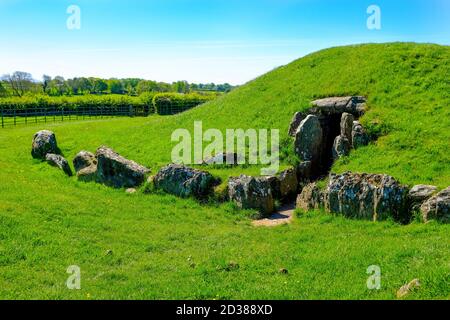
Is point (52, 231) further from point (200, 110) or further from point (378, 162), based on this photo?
point (200, 110)

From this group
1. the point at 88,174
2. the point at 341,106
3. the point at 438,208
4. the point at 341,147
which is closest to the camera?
the point at 438,208

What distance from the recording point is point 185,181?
81.0 ft

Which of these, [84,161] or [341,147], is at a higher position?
[341,147]

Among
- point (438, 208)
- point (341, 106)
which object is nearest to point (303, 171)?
point (341, 106)

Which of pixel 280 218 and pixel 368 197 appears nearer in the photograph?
pixel 368 197

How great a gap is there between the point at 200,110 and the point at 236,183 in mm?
19027

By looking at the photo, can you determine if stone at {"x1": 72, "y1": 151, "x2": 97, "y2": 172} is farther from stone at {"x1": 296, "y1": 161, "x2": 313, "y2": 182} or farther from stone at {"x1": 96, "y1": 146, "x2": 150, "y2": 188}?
stone at {"x1": 296, "y1": 161, "x2": 313, "y2": 182}

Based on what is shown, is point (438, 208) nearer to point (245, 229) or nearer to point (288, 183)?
point (245, 229)

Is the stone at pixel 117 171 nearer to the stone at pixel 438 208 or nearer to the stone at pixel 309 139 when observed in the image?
the stone at pixel 309 139

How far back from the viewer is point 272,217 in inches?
885

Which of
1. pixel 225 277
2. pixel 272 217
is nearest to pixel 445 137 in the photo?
pixel 272 217

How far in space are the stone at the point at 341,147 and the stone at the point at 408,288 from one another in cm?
1594

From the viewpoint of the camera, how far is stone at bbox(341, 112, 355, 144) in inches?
1071

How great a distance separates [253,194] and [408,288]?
41.3ft
